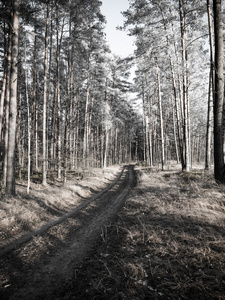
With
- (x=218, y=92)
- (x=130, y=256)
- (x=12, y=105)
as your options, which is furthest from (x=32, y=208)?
(x=218, y=92)

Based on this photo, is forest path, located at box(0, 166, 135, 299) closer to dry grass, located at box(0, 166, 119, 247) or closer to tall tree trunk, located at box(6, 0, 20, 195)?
dry grass, located at box(0, 166, 119, 247)

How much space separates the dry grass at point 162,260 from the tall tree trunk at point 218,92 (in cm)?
213

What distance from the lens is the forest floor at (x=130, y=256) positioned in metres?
2.78

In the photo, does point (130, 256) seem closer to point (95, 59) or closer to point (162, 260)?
point (162, 260)

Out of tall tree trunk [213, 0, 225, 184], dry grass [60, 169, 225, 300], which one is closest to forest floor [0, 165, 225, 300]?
dry grass [60, 169, 225, 300]

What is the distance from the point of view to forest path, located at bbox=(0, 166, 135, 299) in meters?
3.25

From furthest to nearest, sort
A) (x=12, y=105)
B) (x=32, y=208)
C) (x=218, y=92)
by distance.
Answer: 1. (x=12, y=105)
2. (x=32, y=208)
3. (x=218, y=92)

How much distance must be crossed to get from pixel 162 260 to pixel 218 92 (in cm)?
713

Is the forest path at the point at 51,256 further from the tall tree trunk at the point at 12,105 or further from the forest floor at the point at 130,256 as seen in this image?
the tall tree trunk at the point at 12,105

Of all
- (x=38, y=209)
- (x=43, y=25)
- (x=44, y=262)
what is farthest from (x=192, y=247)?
(x=43, y=25)

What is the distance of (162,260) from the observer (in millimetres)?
3404

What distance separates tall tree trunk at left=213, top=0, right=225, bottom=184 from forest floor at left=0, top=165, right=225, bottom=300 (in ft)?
3.61

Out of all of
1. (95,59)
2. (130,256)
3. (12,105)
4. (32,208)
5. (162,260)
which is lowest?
(32,208)

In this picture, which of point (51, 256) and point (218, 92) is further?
point (218, 92)
